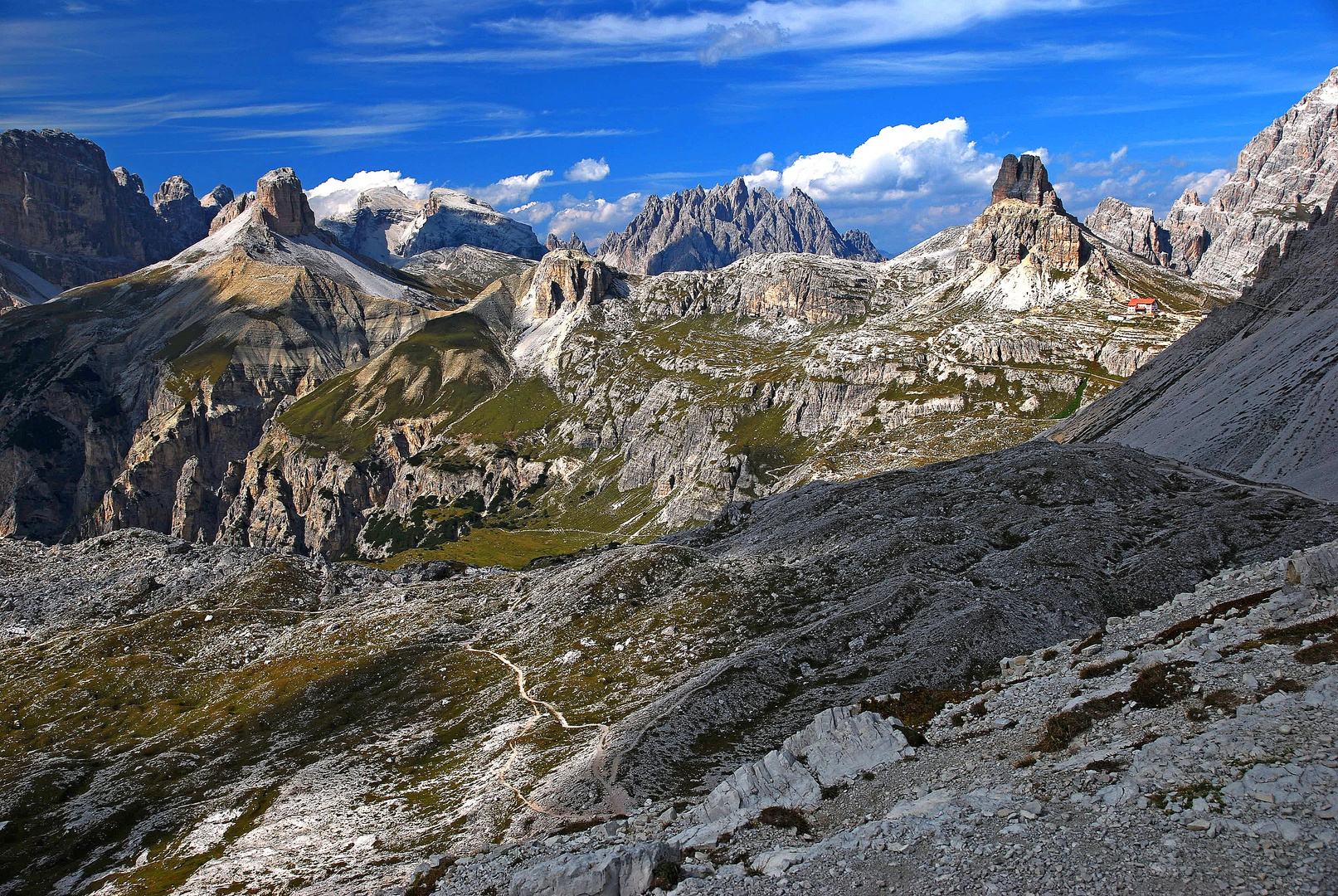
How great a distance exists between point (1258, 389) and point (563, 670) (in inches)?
4674

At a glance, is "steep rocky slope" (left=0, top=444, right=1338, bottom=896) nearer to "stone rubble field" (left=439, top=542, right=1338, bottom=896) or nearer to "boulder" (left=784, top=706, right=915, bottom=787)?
"boulder" (left=784, top=706, right=915, bottom=787)

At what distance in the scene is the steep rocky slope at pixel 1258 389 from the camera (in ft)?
353

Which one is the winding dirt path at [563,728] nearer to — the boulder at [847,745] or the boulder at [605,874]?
the boulder at [605,874]

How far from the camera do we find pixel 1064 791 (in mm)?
27875

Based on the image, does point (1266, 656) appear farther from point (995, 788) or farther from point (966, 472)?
point (966, 472)

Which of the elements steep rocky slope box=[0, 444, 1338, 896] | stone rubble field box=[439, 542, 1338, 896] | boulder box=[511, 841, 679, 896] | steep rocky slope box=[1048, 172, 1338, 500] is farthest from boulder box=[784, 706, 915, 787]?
steep rocky slope box=[1048, 172, 1338, 500]

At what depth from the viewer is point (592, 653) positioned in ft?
279

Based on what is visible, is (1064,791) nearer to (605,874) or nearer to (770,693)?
(605,874)

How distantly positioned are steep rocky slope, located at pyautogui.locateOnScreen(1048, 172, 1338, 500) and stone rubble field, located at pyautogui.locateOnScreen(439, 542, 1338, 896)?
74.4m

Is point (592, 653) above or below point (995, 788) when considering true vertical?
below

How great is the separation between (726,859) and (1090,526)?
6272 centimetres

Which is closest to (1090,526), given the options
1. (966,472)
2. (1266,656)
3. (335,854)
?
(966,472)

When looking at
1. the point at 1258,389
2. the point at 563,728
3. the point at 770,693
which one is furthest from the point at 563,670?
the point at 1258,389

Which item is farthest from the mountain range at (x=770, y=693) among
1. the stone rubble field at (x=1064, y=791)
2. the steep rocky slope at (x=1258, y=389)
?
the steep rocky slope at (x=1258, y=389)
